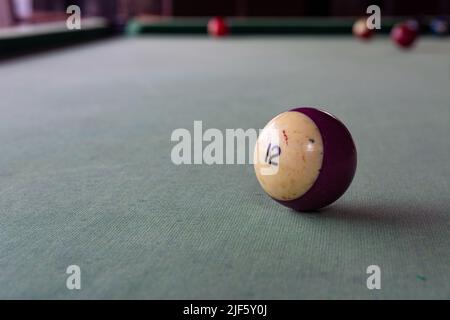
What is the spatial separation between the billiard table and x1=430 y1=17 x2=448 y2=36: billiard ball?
4000 mm

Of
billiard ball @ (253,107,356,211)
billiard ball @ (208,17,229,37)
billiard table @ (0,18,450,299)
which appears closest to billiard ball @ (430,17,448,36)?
billiard ball @ (208,17,229,37)

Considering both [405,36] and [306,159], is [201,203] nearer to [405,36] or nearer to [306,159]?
[306,159]

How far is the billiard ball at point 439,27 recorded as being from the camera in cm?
809

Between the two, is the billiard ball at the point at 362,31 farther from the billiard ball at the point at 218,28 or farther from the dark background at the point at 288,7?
the dark background at the point at 288,7

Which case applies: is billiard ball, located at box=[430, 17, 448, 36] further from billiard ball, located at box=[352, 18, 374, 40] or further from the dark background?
the dark background

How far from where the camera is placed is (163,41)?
309 inches

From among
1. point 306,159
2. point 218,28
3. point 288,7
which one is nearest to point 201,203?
point 306,159

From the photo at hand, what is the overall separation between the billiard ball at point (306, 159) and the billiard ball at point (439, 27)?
698 cm

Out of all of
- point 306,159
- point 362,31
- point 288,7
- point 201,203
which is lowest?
point 201,203

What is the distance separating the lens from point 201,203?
190cm

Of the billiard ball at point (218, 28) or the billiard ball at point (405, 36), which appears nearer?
the billiard ball at point (405, 36)

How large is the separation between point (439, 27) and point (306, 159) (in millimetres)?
7087

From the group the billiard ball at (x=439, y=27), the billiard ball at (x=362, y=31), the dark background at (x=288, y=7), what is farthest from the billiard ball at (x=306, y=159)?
the dark background at (x=288, y=7)
